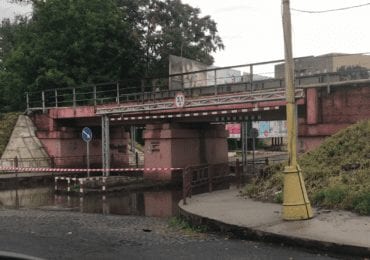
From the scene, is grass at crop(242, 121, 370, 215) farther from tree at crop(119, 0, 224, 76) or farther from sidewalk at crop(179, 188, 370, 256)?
tree at crop(119, 0, 224, 76)

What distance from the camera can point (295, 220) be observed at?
33.7ft

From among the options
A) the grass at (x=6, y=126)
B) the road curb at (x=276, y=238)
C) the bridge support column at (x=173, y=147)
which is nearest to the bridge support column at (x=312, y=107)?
the bridge support column at (x=173, y=147)

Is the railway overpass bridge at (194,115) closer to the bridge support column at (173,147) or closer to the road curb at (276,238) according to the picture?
the bridge support column at (173,147)

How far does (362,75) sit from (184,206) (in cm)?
1102

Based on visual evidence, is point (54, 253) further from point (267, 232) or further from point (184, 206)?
point (184, 206)

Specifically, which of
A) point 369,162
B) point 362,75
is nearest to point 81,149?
point 362,75

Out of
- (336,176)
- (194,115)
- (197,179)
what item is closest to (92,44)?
(194,115)

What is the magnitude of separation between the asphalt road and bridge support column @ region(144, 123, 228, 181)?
14.5m

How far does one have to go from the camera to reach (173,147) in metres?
27.8

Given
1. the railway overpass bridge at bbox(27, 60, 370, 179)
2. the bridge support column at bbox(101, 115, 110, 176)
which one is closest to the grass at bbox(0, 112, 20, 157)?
the railway overpass bridge at bbox(27, 60, 370, 179)

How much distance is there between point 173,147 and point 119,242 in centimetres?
1823

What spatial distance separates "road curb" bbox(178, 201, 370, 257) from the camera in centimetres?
796

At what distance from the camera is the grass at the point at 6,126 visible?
108ft

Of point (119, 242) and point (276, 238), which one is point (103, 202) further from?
point (276, 238)
